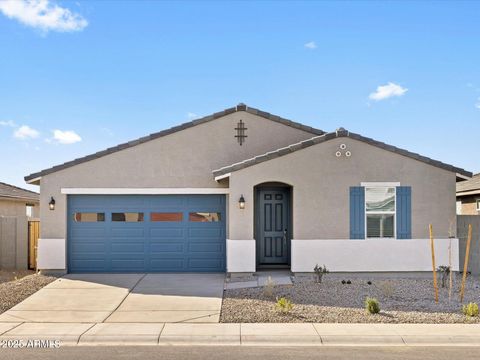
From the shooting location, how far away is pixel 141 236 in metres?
15.1

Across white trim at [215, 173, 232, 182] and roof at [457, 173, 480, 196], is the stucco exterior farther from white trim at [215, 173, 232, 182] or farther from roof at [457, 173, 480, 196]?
roof at [457, 173, 480, 196]

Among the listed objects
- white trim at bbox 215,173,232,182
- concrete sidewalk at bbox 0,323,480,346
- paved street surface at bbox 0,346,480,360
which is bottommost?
paved street surface at bbox 0,346,480,360

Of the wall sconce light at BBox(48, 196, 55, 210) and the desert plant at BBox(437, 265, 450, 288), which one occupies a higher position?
the wall sconce light at BBox(48, 196, 55, 210)

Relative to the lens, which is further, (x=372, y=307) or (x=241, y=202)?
(x=241, y=202)

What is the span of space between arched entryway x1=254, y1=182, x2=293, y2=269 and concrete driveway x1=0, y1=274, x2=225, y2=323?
1.75m

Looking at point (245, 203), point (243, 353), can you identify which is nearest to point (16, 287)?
point (245, 203)

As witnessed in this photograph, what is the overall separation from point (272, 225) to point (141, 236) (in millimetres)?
4022

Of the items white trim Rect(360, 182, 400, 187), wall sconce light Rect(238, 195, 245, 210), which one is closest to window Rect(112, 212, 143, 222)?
wall sconce light Rect(238, 195, 245, 210)

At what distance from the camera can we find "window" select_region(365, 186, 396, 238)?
1380 centimetres

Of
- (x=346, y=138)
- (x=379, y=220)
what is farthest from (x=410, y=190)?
(x=346, y=138)

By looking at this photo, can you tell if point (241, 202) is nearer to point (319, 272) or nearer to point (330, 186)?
point (330, 186)

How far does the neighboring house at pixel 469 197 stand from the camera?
63.9 ft

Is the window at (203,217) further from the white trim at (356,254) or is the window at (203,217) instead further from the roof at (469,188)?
the roof at (469,188)

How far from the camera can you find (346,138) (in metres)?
13.9
